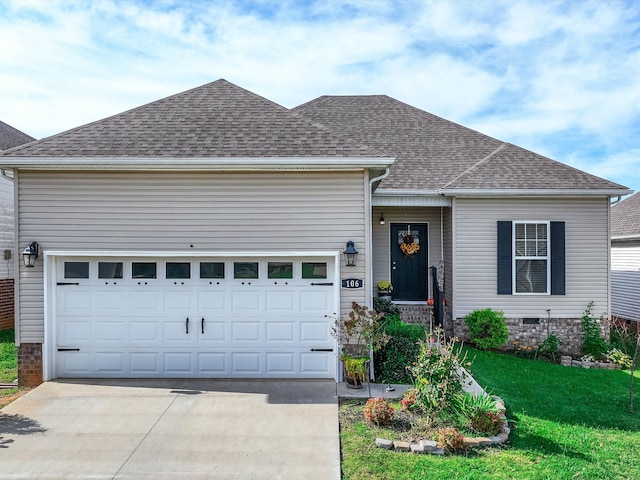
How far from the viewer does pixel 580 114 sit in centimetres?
1539

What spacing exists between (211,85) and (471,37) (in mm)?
6470

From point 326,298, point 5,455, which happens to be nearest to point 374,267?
point 326,298

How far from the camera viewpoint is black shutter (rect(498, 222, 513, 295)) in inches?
379

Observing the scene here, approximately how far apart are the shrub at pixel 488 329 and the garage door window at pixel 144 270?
6.97 metres

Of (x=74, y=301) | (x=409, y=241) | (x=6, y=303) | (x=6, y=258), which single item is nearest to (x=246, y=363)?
(x=74, y=301)

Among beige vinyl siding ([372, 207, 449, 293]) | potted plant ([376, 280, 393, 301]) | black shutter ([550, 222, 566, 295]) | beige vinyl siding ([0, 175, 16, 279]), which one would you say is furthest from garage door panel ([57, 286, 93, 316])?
black shutter ([550, 222, 566, 295])

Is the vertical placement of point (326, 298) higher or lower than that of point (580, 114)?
lower

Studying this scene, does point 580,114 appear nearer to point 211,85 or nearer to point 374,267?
point 374,267

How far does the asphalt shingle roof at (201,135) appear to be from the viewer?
275 inches

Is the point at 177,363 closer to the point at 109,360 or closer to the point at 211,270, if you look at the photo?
the point at 109,360

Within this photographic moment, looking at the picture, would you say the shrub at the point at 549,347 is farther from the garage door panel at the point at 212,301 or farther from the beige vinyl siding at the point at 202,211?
the garage door panel at the point at 212,301

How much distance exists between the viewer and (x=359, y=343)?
6637 millimetres

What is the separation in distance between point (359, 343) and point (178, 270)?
11.2ft

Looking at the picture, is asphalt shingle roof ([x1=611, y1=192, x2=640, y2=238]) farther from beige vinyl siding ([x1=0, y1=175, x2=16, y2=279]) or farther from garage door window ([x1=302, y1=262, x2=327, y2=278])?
beige vinyl siding ([x1=0, y1=175, x2=16, y2=279])
